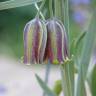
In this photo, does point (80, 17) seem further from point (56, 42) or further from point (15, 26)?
point (56, 42)

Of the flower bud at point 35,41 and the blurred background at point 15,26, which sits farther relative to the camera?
the blurred background at point 15,26

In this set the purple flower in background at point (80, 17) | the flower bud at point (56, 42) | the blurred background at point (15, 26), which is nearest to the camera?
the flower bud at point (56, 42)

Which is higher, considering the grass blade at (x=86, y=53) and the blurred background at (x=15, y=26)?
the blurred background at (x=15, y=26)

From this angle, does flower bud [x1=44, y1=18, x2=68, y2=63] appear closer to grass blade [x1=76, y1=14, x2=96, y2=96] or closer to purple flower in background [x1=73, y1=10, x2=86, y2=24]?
grass blade [x1=76, y1=14, x2=96, y2=96]

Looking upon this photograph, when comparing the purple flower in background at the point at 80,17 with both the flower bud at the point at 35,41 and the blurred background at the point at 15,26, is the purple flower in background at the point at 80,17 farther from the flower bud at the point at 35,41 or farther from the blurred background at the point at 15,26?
the flower bud at the point at 35,41

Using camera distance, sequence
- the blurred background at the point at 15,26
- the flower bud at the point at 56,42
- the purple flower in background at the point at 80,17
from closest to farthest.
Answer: the flower bud at the point at 56,42
the purple flower in background at the point at 80,17
the blurred background at the point at 15,26

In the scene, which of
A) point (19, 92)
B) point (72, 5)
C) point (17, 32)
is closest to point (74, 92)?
point (19, 92)

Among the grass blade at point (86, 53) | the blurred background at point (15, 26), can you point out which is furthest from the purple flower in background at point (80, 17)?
the grass blade at point (86, 53)

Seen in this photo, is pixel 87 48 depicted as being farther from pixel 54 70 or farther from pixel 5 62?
pixel 5 62
